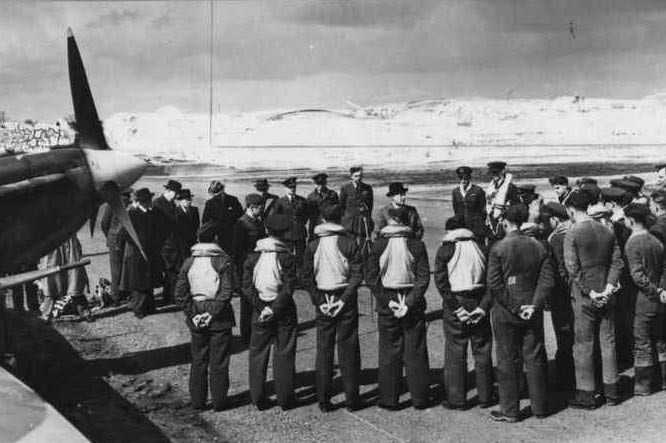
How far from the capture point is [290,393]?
24.8 feet

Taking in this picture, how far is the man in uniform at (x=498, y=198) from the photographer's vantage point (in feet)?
37.5

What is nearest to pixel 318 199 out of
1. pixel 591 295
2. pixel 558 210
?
pixel 558 210

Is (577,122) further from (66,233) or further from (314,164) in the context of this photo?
(66,233)

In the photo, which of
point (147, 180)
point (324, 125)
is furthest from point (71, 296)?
point (324, 125)

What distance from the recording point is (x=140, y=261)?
457 inches

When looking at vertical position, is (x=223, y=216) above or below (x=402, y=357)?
above

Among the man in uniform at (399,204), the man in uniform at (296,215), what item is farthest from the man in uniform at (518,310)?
the man in uniform at (296,215)

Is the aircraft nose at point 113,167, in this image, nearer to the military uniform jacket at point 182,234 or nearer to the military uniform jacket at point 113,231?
the military uniform jacket at point 113,231

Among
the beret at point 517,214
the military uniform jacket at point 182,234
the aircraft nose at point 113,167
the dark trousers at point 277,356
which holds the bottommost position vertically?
the dark trousers at point 277,356

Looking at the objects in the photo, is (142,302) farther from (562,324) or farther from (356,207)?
(562,324)

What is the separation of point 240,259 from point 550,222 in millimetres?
4540

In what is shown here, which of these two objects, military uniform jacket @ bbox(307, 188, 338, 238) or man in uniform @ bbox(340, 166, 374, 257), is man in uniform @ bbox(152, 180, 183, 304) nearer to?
military uniform jacket @ bbox(307, 188, 338, 238)

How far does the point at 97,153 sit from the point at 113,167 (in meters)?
0.28

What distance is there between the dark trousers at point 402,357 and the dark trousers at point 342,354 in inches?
10.6
